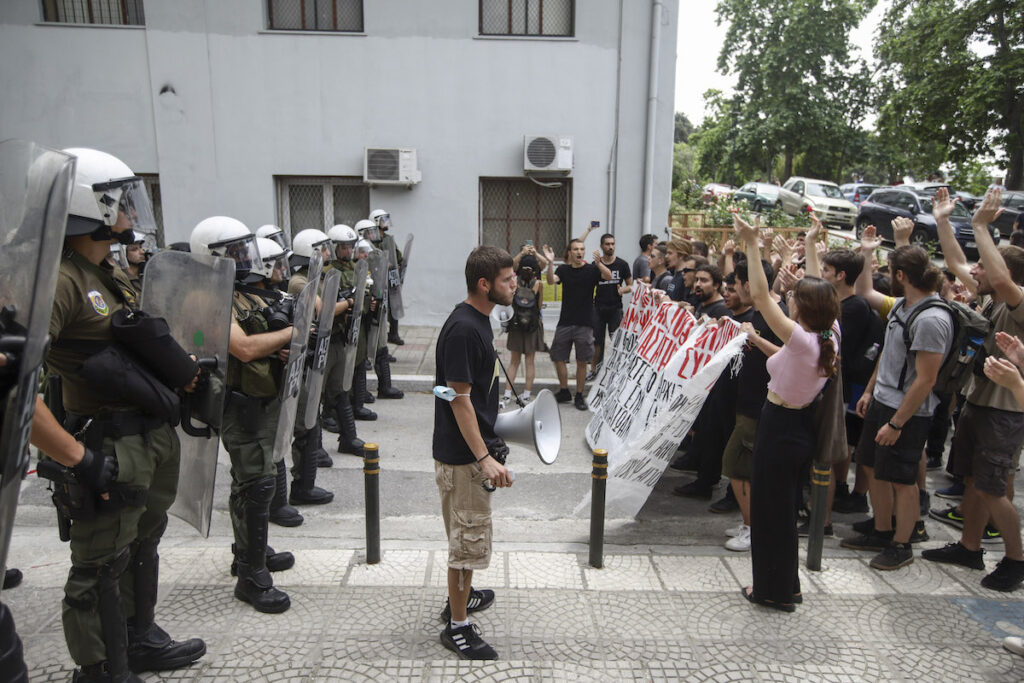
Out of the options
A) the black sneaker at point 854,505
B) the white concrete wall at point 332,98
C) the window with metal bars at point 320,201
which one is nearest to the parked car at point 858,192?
the white concrete wall at point 332,98

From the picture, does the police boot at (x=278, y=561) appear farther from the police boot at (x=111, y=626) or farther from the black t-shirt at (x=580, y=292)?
the black t-shirt at (x=580, y=292)

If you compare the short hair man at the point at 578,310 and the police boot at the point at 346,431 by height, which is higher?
the short hair man at the point at 578,310

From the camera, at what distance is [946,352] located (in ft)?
14.1

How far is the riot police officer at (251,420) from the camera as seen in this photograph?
12.8ft

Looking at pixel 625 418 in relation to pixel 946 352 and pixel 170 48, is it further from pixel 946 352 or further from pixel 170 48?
pixel 170 48

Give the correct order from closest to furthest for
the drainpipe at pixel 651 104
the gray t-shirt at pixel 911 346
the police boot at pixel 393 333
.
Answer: the gray t-shirt at pixel 911 346 < the police boot at pixel 393 333 < the drainpipe at pixel 651 104

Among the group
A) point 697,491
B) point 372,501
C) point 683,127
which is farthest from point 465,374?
point 683,127

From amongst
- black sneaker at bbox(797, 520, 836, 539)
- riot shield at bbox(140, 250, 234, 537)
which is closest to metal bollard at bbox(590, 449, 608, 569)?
black sneaker at bbox(797, 520, 836, 539)

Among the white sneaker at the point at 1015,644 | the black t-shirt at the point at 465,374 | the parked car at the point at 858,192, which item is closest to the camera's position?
the black t-shirt at the point at 465,374

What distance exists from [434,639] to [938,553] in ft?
10.9

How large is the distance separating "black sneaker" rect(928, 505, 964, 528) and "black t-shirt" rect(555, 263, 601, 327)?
3909 millimetres

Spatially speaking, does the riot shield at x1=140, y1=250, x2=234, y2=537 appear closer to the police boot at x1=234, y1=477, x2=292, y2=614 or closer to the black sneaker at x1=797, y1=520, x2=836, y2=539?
the police boot at x1=234, y1=477, x2=292, y2=614

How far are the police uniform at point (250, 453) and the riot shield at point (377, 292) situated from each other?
130 inches

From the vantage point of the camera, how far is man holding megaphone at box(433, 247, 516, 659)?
10.7ft
